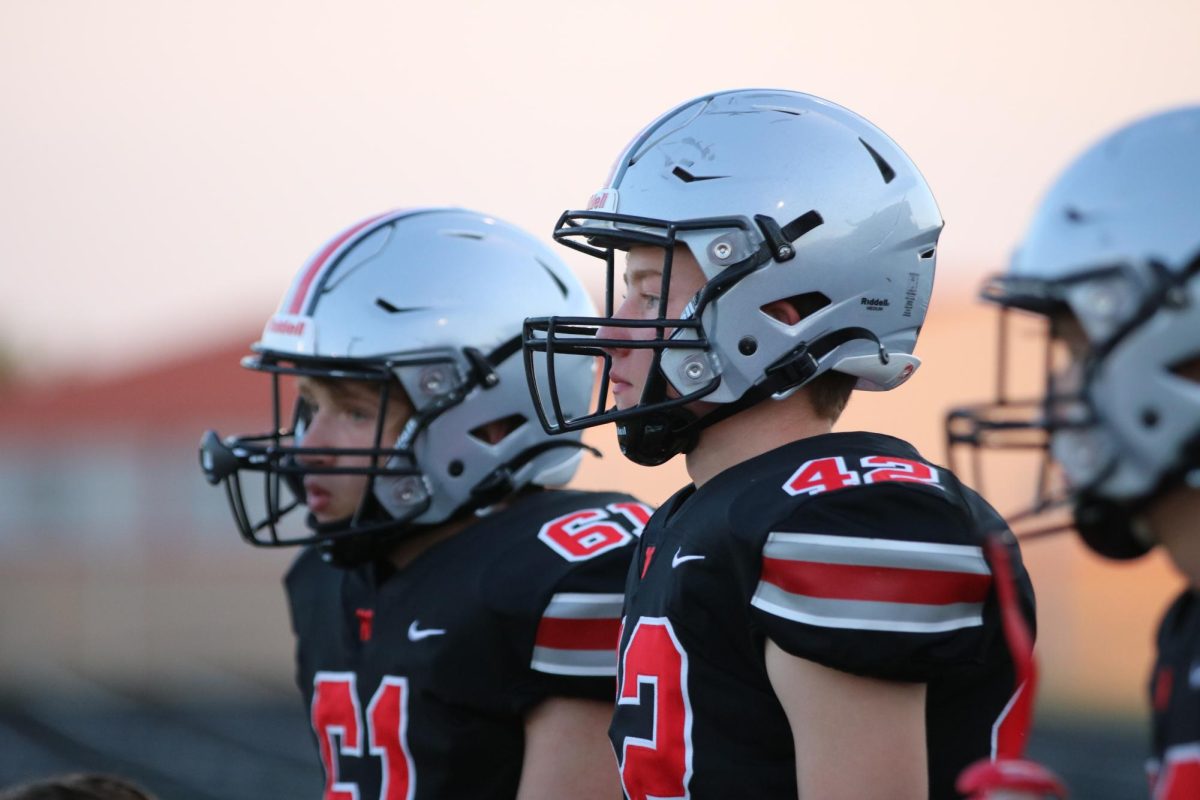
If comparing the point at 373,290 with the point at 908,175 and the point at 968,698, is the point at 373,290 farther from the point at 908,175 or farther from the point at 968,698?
the point at 968,698

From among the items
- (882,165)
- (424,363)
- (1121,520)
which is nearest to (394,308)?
(424,363)

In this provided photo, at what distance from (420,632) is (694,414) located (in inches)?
29.7

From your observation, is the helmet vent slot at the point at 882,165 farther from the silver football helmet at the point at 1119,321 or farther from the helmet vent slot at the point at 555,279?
the helmet vent slot at the point at 555,279

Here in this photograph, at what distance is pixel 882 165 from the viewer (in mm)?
2467

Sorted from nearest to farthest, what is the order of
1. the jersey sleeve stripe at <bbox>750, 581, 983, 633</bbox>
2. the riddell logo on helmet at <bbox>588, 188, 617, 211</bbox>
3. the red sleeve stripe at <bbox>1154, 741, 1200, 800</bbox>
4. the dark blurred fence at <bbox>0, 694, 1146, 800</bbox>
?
the red sleeve stripe at <bbox>1154, 741, 1200, 800</bbox> → the jersey sleeve stripe at <bbox>750, 581, 983, 633</bbox> → the riddell logo on helmet at <bbox>588, 188, 617, 211</bbox> → the dark blurred fence at <bbox>0, 694, 1146, 800</bbox>

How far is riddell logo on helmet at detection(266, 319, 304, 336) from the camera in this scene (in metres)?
3.16

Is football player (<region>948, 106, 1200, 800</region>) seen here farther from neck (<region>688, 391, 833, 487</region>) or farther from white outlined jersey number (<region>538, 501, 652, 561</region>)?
white outlined jersey number (<region>538, 501, 652, 561</region>)

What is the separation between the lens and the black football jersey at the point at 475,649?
2.69 metres

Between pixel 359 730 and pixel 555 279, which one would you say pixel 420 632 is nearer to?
pixel 359 730

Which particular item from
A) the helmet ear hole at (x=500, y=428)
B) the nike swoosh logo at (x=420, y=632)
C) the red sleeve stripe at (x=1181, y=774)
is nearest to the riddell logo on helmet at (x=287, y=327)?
the helmet ear hole at (x=500, y=428)

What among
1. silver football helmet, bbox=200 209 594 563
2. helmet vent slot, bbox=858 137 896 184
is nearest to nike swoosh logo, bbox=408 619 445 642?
silver football helmet, bbox=200 209 594 563

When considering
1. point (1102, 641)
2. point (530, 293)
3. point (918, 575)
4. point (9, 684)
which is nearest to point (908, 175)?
point (918, 575)

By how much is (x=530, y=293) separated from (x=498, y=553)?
572 millimetres

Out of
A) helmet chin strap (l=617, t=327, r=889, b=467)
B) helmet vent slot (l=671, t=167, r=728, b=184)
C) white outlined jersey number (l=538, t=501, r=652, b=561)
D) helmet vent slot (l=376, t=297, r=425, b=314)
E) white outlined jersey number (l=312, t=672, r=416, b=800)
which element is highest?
helmet vent slot (l=671, t=167, r=728, b=184)
